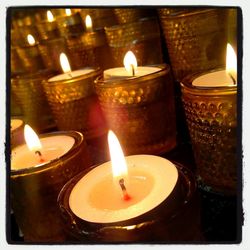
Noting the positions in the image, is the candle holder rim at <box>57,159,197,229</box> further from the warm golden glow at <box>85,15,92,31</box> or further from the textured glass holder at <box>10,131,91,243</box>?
the warm golden glow at <box>85,15,92,31</box>

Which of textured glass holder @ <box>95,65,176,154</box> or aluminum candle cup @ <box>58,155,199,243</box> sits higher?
textured glass holder @ <box>95,65,176,154</box>

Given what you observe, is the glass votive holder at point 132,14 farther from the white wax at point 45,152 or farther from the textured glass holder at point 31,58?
the textured glass holder at point 31,58

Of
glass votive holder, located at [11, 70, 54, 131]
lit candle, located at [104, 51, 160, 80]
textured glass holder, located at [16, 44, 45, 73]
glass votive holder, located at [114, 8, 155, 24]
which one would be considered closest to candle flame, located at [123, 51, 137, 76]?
lit candle, located at [104, 51, 160, 80]

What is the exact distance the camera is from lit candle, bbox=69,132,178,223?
402mm

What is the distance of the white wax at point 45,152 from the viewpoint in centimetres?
62

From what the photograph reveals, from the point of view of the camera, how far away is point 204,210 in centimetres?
50

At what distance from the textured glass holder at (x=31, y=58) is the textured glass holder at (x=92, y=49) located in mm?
201

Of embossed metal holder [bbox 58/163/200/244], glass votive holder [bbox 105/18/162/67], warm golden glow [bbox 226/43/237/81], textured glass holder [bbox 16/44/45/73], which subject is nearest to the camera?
embossed metal holder [bbox 58/163/200/244]

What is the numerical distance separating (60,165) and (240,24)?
342mm

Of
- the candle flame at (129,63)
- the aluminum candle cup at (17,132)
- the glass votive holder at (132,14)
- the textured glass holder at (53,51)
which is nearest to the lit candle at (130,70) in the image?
the candle flame at (129,63)

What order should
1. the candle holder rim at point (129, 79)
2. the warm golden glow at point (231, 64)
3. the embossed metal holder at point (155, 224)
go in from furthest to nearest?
the candle holder rim at point (129, 79), the warm golden glow at point (231, 64), the embossed metal holder at point (155, 224)

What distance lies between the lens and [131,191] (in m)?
0.46

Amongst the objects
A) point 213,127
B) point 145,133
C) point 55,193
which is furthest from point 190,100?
point 55,193

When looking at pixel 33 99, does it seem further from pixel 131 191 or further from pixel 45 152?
pixel 131 191
